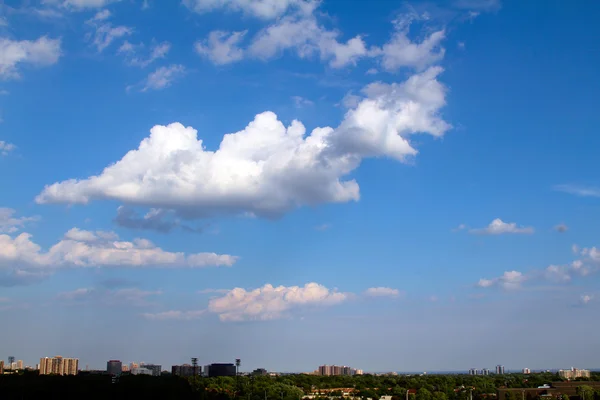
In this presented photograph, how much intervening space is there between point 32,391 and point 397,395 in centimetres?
9948

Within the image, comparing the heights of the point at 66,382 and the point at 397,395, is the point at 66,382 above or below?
above

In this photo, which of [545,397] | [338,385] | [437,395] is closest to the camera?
[545,397]

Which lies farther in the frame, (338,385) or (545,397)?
(338,385)

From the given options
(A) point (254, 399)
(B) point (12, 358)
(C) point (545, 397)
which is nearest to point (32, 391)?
(A) point (254, 399)

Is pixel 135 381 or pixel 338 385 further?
pixel 338 385

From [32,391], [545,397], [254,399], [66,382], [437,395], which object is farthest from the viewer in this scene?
[437,395]

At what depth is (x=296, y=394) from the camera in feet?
427

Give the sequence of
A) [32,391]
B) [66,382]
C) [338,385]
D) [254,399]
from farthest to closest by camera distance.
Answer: [338,385] < [254,399] < [66,382] < [32,391]

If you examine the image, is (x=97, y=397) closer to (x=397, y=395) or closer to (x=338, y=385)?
(x=397, y=395)

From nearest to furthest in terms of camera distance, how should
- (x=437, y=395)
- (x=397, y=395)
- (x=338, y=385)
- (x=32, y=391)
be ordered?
(x=32, y=391) → (x=437, y=395) → (x=397, y=395) → (x=338, y=385)

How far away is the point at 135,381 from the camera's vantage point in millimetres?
76062

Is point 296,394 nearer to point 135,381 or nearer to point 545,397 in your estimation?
point 545,397

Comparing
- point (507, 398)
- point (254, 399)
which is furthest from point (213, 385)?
point (507, 398)

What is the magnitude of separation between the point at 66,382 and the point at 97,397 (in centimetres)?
824
